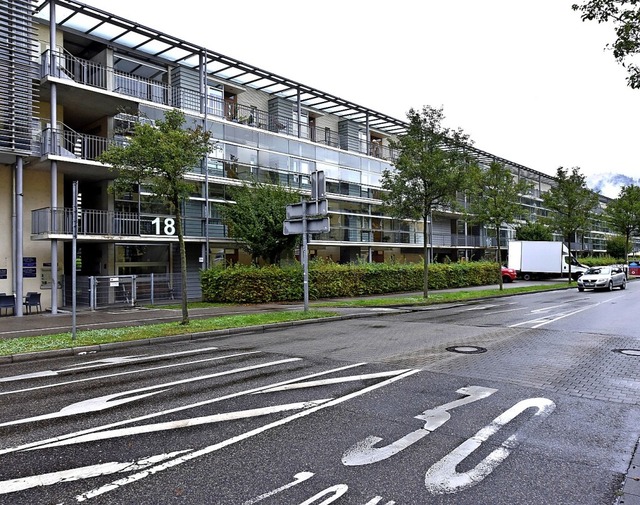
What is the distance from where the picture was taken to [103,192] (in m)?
23.5

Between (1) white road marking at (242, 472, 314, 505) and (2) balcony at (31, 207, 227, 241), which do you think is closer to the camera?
(1) white road marking at (242, 472, 314, 505)

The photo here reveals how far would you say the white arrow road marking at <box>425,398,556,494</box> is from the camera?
12.2ft

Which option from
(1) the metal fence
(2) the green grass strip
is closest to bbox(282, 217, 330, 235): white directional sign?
(2) the green grass strip

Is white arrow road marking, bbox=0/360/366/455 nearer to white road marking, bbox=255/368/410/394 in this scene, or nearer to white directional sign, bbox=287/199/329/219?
white road marking, bbox=255/368/410/394

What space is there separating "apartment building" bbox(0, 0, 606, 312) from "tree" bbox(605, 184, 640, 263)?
34565mm

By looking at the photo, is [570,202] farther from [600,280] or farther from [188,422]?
[188,422]

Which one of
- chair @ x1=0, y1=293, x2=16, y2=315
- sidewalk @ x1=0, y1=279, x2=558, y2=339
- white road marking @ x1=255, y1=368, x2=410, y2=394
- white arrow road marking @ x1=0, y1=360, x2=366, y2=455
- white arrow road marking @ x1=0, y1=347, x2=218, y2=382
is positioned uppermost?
chair @ x1=0, y1=293, x2=16, y2=315

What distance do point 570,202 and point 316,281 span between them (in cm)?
2372

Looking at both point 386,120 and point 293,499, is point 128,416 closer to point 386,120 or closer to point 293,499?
point 293,499

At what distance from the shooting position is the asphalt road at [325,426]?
3.66 m

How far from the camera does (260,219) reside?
23734 mm

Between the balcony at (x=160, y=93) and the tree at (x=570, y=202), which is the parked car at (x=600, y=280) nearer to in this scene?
the tree at (x=570, y=202)

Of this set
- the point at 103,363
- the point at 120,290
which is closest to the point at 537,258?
the point at 120,290

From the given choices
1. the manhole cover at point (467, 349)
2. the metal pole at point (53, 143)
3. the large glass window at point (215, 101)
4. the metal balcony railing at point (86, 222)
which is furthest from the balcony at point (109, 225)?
the manhole cover at point (467, 349)
